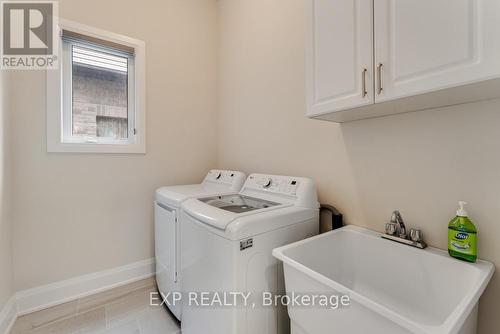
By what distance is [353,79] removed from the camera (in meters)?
1.02

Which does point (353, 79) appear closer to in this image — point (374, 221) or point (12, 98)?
point (374, 221)

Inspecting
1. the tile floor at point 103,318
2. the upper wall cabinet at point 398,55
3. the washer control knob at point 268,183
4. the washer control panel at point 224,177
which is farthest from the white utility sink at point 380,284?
the tile floor at point 103,318

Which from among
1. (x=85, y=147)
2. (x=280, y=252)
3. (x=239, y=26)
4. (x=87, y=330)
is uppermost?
(x=239, y=26)

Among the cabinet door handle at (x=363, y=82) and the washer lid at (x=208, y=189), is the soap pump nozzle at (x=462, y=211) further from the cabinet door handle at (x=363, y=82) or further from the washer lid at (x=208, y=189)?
the washer lid at (x=208, y=189)

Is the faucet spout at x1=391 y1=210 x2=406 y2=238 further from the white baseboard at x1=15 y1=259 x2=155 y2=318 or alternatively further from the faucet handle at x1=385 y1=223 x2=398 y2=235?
the white baseboard at x1=15 y1=259 x2=155 y2=318

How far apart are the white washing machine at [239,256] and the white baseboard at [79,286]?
0.90 meters

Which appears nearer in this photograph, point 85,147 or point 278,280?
point 278,280

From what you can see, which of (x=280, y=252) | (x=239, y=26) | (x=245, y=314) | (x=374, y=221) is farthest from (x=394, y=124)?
(x=239, y=26)

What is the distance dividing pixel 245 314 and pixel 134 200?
4.98 feet

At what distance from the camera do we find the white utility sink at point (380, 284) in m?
0.67

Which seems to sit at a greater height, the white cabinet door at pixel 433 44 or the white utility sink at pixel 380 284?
the white cabinet door at pixel 433 44

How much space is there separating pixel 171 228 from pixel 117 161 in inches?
35.6

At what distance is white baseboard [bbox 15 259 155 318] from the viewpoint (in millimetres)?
1619

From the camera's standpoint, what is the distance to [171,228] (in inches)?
60.6
